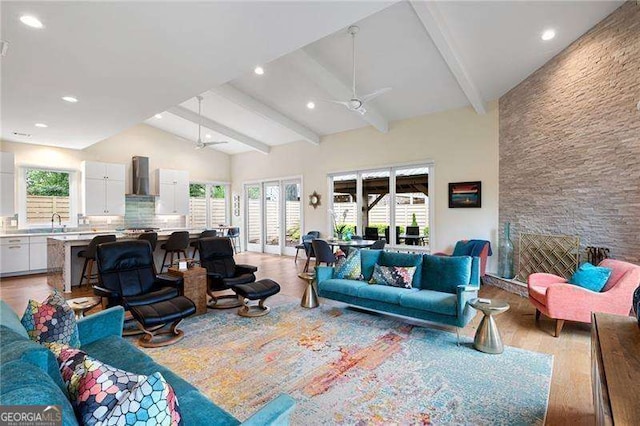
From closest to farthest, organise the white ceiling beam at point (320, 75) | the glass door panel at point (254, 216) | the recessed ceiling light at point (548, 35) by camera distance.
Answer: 1. the recessed ceiling light at point (548, 35)
2. the white ceiling beam at point (320, 75)
3. the glass door panel at point (254, 216)

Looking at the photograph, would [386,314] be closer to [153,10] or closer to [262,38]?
[262,38]

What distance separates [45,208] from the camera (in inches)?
294

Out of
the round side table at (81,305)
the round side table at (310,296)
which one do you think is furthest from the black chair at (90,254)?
the round side table at (310,296)

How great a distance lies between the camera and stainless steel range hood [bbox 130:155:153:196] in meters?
8.42

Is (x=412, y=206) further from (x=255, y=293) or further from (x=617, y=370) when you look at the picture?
(x=617, y=370)

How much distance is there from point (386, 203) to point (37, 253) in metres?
7.75

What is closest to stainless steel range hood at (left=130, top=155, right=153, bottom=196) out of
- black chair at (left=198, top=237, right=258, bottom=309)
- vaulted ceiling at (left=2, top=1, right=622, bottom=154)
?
vaulted ceiling at (left=2, top=1, right=622, bottom=154)

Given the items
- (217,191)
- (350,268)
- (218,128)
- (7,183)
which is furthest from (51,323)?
(217,191)

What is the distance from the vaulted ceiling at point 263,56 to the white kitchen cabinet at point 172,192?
212cm

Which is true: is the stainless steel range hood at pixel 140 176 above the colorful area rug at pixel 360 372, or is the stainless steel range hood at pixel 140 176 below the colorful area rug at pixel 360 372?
above

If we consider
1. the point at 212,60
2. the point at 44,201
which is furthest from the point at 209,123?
the point at 212,60

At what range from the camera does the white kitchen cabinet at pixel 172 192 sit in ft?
29.3
